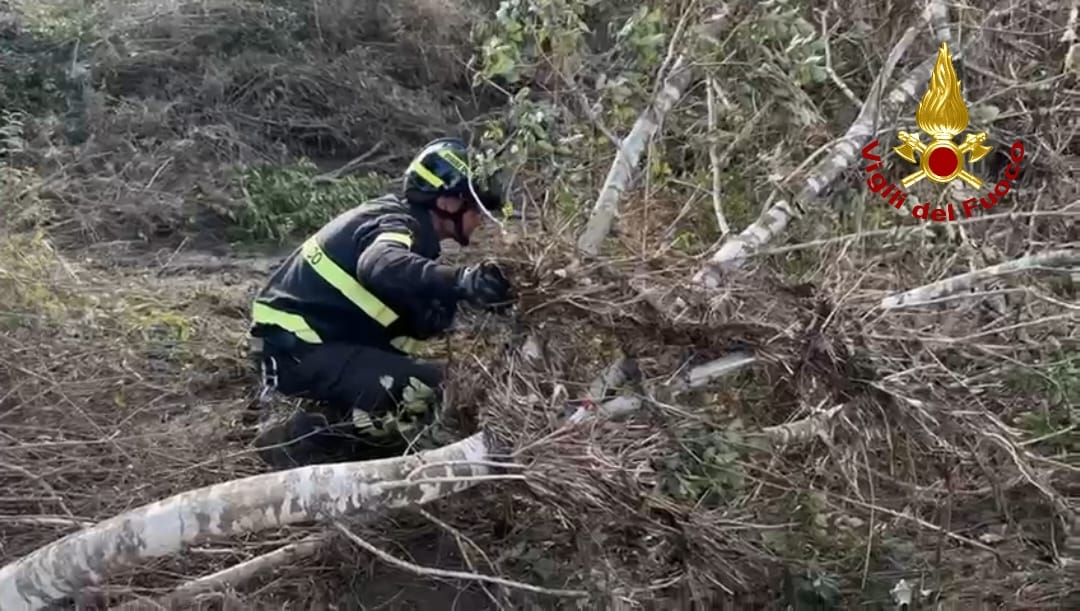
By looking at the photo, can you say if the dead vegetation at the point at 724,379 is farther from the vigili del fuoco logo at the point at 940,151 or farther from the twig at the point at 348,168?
the twig at the point at 348,168

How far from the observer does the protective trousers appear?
12.6 feet

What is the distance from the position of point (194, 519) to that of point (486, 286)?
40.7 inches

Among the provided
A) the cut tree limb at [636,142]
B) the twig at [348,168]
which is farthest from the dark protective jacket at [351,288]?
the twig at [348,168]

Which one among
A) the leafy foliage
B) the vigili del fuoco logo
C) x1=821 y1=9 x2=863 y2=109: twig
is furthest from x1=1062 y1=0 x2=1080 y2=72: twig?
the leafy foliage

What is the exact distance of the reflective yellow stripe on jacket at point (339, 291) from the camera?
3.89 m

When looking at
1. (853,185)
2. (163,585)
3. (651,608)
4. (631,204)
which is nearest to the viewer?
(651,608)

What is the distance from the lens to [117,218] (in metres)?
7.89

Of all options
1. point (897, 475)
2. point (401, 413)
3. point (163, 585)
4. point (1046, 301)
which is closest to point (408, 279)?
point (401, 413)

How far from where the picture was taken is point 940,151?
4.28 metres

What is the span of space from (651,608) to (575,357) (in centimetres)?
75

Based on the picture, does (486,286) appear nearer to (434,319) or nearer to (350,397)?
(434,319)

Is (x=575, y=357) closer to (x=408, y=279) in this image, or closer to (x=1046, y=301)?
(x=408, y=279)

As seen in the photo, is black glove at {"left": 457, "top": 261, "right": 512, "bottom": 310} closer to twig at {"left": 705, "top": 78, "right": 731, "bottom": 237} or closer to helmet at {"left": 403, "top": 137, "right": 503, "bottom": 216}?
helmet at {"left": 403, "top": 137, "right": 503, "bottom": 216}

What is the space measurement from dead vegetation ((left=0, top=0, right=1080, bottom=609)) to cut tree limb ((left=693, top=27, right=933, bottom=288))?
0.01 m
